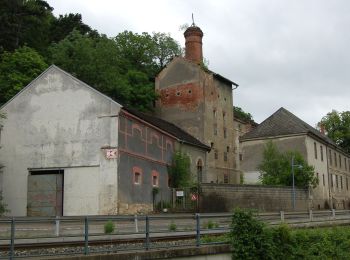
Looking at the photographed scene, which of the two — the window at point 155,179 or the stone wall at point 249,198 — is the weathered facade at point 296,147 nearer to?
the stone wall at point 249,198

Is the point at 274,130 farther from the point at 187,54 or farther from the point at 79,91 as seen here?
the point at 79,91

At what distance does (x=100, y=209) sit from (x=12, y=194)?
6.89m

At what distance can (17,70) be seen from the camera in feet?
147

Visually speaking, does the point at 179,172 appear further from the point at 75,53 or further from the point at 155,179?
the point at 75,53

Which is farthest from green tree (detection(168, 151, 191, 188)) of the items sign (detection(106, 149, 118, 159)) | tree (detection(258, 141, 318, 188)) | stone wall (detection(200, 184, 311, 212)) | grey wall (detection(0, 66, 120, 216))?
tree (detection(258, 141, 318, 188))

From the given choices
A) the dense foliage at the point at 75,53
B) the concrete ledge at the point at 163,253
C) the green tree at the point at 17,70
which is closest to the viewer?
the concrete ledge at the point at 163,253

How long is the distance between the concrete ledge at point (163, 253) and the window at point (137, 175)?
20.5 metres

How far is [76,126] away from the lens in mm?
34906

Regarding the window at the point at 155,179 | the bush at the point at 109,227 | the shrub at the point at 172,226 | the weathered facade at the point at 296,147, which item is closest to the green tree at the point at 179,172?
the window at the point at 155,179

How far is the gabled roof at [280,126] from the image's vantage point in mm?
58344

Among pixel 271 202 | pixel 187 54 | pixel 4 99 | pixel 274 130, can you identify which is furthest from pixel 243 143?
pixel 4 99

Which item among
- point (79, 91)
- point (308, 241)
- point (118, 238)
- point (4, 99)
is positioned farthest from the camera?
point (4, 99)

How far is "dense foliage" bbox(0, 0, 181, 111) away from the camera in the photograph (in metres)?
45.9

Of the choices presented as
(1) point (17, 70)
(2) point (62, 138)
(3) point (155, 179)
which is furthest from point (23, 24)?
(3) point (155, 179)
